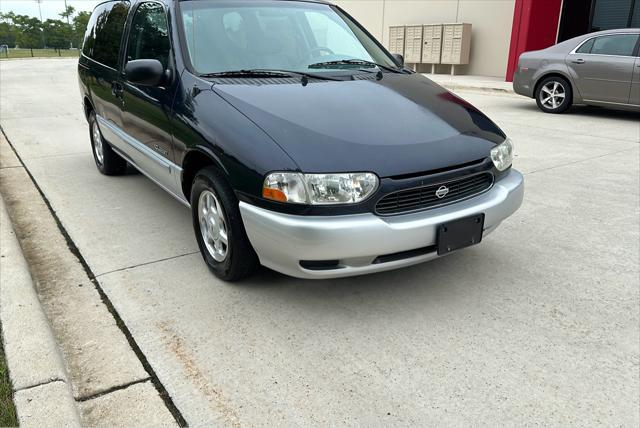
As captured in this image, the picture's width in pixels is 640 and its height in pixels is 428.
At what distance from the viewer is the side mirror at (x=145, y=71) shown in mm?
3555

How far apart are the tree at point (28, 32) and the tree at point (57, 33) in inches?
38.7

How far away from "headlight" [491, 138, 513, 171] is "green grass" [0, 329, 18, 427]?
2.75 m

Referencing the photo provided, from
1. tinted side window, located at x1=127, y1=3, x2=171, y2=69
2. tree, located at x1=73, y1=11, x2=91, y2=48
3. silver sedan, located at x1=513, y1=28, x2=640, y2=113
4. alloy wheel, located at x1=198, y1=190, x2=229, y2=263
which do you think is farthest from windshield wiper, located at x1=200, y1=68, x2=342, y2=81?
tree, located at x1=73, y1=11, x2=91, y2=48

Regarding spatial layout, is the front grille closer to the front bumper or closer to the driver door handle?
the front bumper

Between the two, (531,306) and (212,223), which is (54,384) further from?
(531,306)

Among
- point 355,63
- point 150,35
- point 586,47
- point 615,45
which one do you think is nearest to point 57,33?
point 586,47

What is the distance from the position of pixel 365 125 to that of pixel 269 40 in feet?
4.09

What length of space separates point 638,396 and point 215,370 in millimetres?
1914

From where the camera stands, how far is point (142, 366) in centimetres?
261

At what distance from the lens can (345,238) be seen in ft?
8.81

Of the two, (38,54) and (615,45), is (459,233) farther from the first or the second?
(38,54)

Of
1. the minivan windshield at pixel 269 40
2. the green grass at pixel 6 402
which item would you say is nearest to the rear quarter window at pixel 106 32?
the minivan windshield at pixel 269 40

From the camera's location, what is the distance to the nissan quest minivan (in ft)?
9.00

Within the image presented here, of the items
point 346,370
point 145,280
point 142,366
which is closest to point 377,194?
point 346,370
